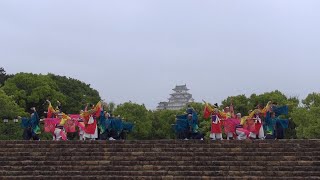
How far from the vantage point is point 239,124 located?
1808 centimetres

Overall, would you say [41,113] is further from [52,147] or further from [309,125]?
[52,147]

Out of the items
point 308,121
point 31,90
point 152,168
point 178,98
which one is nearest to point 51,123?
point 152,168

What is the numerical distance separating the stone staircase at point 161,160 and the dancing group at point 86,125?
1782 mm

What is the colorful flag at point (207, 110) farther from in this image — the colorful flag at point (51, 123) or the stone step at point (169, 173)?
the colorful flag at point (51, 123)

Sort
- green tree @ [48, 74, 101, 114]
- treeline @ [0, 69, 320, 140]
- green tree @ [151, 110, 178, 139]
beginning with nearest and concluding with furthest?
1. treeline @ [0, 69, 320, 140]
2. green tree @ [151, 110, 178, 139]
3. green tree @ [48, 74, 101, 114]

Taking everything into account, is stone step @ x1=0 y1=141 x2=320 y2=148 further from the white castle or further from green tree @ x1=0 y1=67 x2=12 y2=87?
the white castle

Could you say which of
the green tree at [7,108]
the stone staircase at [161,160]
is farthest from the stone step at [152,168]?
the green tree at [7,108]

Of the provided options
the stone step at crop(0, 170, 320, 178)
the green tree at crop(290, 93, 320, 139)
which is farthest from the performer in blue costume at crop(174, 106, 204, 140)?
the green tree at crop(290, 93, 320, 139)

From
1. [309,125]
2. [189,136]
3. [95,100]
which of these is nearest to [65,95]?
[95,100]

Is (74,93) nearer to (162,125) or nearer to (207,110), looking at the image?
(162,125)

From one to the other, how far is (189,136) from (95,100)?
24549 mm

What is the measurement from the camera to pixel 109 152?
15172mm

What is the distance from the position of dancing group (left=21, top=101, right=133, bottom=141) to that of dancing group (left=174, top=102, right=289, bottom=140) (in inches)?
85.7

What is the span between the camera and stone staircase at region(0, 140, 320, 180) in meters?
14.0
